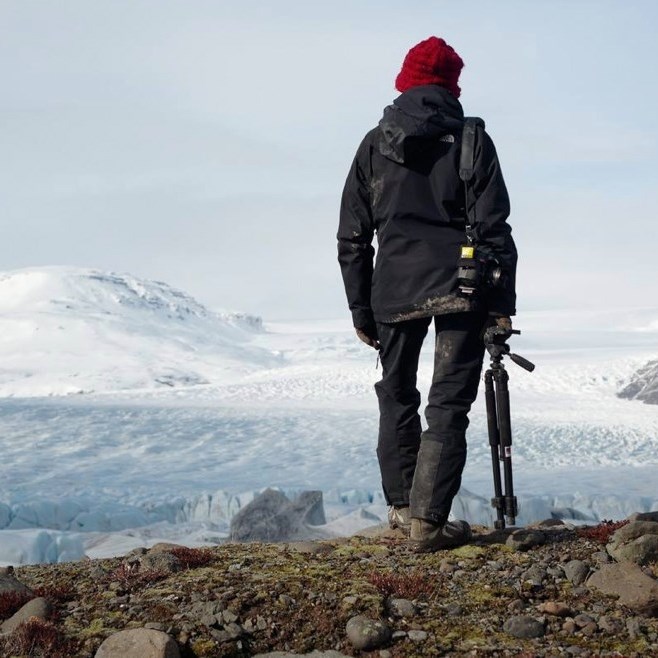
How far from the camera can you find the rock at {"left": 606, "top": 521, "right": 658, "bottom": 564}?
5.05 metres

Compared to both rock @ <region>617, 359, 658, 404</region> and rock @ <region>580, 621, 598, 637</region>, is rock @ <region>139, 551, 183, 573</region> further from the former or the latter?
rock @ <region>617, 359, 658, 404</region>

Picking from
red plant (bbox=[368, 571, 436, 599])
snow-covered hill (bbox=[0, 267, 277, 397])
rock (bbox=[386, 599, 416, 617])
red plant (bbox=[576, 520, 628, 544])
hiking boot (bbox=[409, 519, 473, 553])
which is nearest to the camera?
rock (bbox=[386, 599, 416, 617])

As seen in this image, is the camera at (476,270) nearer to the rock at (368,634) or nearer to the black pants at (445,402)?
the black pants at (445,402)

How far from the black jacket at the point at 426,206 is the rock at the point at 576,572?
4.81 ft

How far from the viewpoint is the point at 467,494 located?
16484 millimetres

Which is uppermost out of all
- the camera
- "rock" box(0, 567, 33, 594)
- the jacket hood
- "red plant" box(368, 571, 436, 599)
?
the jacket hood

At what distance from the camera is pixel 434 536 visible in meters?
5.27

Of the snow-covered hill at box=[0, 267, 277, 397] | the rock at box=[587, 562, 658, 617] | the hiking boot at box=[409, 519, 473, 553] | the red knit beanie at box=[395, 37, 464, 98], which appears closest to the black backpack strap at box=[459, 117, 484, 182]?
the red knit beanie at box=[395, 37, 464, 98]

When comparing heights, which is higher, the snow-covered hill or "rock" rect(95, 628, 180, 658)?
the snow-covered hill

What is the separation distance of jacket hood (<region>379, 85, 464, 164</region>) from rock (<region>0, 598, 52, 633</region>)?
316 centimetres

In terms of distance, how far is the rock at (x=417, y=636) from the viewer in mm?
4086

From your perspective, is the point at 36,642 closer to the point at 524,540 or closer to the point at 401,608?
the point at 401,608

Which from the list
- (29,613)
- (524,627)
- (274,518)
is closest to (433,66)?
(524,627)

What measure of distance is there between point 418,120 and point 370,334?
1.38m
